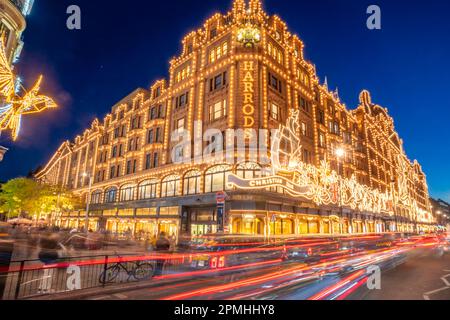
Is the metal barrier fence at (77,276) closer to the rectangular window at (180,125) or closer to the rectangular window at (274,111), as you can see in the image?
the rectangular window at (274,111)

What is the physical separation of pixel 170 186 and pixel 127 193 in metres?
11.9

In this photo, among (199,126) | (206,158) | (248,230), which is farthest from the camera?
(199,126)

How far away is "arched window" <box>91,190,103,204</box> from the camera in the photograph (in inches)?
1931

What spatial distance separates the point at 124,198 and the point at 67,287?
3399 centimetres

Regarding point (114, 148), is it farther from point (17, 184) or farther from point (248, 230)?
point (248, 230)

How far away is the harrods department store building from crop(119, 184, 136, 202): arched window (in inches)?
7.5

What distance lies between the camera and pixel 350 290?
370 inches

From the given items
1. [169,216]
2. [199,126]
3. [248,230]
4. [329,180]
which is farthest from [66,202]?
[329,180]

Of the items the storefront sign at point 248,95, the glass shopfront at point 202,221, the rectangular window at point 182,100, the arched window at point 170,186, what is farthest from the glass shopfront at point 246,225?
the rectangular window at point 182,100

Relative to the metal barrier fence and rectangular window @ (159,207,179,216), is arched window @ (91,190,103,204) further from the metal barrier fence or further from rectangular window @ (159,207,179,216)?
the metal barrier fence

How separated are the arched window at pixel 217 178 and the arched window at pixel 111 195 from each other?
2268cm

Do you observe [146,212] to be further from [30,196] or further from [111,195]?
[30,196]

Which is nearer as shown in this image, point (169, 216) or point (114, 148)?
point (169, 216)

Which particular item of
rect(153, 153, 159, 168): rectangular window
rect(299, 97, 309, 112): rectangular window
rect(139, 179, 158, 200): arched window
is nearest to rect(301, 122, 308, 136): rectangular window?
rect(299, 97, 309, 112): rectangular window
